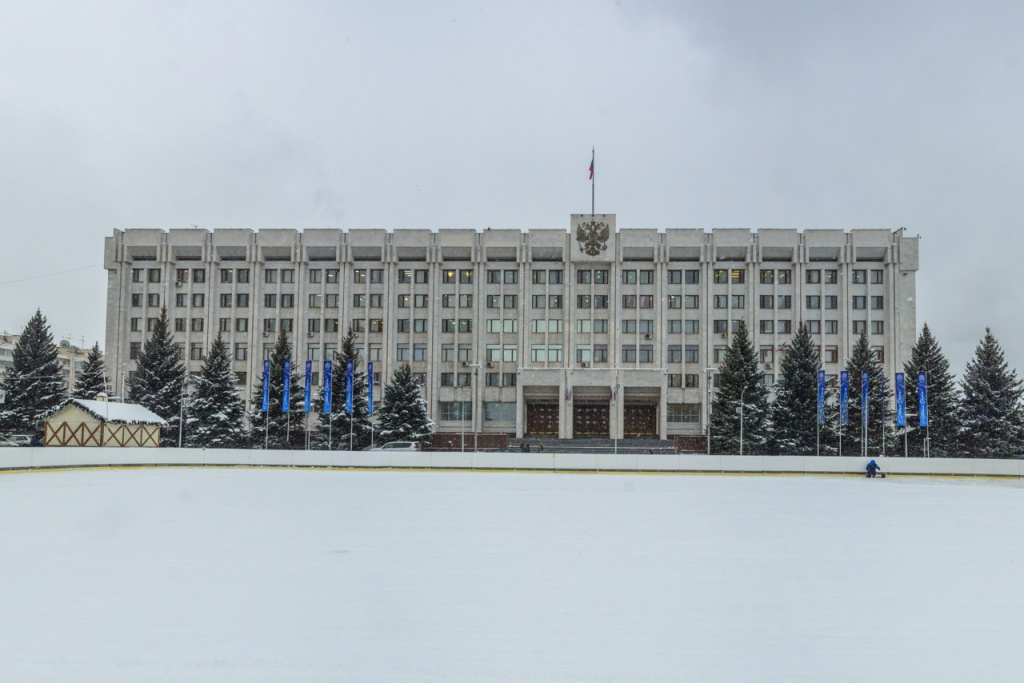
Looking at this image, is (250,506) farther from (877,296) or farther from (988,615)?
(877,296)

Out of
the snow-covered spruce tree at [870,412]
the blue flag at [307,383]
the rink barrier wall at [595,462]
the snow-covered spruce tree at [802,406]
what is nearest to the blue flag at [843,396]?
the snow-covered spruce tree at [802,406]

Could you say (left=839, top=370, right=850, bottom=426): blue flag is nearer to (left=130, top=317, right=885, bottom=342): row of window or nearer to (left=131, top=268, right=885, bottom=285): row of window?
(left=130, top=317, right=885, bottom=342): row of window

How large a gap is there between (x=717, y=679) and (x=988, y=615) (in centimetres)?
396

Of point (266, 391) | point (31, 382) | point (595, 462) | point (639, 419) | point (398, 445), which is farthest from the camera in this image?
point (639, 419)

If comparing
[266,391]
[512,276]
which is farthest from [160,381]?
[512,276]

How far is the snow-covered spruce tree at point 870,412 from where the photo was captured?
2240 inches

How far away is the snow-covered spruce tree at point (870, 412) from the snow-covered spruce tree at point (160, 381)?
4795cm

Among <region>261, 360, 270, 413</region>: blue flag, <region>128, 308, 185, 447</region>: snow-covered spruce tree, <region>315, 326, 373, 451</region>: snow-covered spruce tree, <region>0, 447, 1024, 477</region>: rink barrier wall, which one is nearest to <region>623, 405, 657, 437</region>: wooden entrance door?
<region>315, 326, 373, 451</region>: snow-covered spruce tree

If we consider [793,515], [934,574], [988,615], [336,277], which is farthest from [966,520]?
[336,277]

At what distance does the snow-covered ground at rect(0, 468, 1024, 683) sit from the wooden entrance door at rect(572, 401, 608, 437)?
2155 inches

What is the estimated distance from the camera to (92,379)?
61031mm

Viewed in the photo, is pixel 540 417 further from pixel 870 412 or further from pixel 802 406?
pixel 870 412

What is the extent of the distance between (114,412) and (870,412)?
158ft

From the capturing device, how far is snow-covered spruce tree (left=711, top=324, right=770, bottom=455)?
55.6 m
